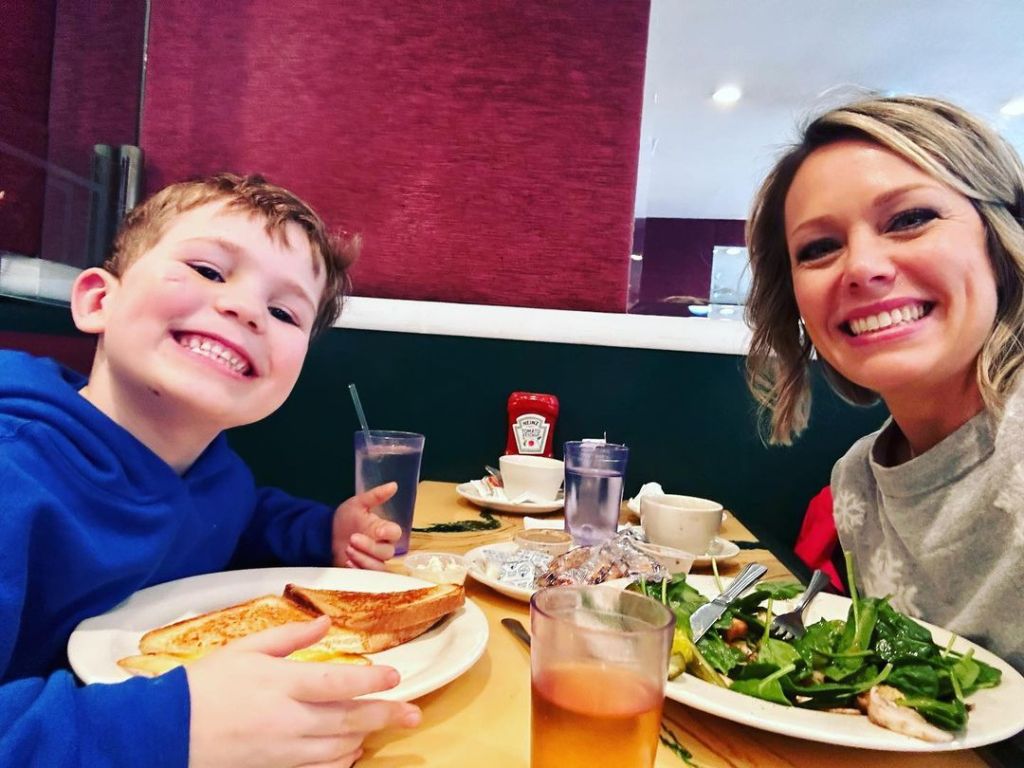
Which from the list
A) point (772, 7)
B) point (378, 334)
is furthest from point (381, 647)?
point (772, 7)

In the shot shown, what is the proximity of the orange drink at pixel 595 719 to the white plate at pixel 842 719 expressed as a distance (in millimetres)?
84

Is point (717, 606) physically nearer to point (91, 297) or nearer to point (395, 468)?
point (395, 468)

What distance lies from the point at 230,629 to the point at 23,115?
8.04ft

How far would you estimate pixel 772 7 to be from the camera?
3672mm

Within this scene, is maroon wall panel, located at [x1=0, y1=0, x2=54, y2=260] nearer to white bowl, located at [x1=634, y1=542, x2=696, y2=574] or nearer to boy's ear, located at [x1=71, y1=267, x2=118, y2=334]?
boy's ear, located at [x1=71, y1=267, x2=118, y2=334]

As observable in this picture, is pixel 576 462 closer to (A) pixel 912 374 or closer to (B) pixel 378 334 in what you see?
(A) pixel 912 374

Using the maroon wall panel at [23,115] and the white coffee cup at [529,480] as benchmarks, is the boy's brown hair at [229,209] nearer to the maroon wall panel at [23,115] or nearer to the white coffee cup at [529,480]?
the white coffee cup at [529,480]

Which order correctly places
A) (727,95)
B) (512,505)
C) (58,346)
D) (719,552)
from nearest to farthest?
(719,552), (512,505), (58,346), (727,95)

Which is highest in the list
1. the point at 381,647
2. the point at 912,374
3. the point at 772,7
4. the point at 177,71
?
the point at 772,7

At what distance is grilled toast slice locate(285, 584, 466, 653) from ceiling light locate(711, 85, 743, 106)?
16.8 ft

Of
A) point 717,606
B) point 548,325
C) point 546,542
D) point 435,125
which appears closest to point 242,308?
point 546,542

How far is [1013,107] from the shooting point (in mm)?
5047

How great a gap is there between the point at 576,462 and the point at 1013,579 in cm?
66

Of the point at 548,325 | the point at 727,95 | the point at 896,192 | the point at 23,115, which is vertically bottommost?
the point at 548,325
